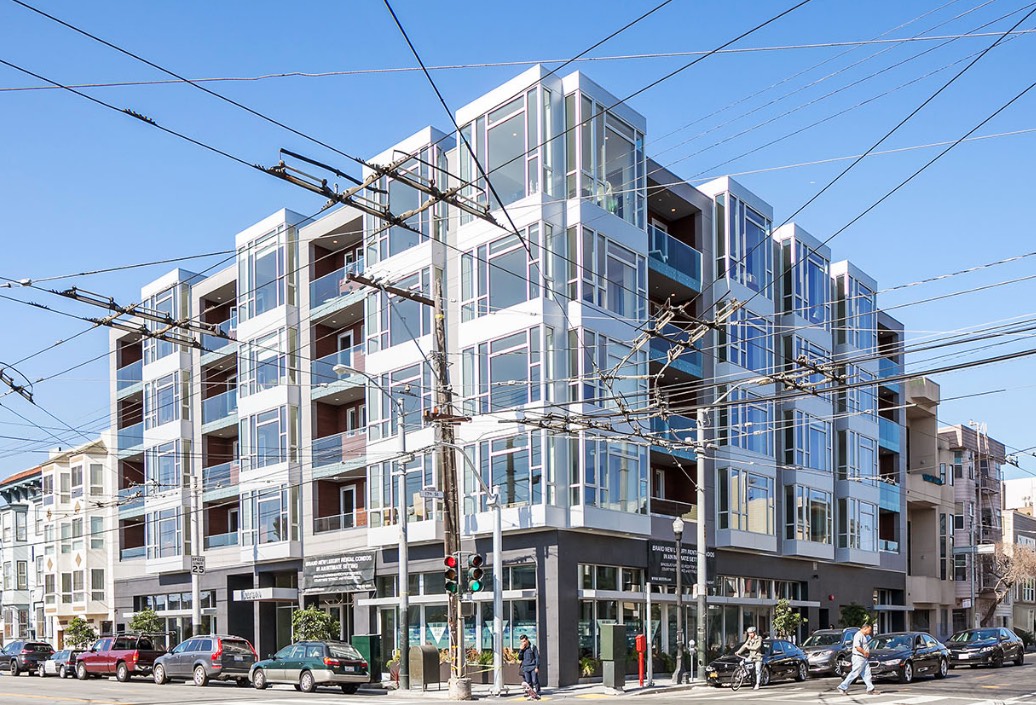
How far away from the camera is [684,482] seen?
42594mm

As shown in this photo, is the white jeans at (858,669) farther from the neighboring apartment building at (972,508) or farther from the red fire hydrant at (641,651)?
the neighboring apartment building at (972,508)

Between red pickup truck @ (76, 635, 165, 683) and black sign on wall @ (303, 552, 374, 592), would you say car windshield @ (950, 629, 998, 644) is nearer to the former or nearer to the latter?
black sign on wall @ (303, 552, 374, 592)

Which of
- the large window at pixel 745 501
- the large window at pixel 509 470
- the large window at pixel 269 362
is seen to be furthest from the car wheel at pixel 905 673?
the large window at pixel 269 362

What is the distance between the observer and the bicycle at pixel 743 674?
104 feet

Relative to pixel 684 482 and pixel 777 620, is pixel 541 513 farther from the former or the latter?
pixel 777 620

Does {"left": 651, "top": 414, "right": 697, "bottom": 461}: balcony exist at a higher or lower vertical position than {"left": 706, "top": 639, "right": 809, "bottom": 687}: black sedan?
higher

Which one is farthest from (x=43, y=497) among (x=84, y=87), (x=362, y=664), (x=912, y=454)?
(x=84, y=87)

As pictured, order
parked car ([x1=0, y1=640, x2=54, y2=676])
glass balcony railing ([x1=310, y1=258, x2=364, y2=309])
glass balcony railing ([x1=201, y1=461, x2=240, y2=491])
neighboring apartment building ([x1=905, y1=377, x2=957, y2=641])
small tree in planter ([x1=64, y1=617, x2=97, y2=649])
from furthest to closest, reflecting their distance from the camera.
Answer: neighboring apartment building ([x1=905, y1=377, x2=957, y2=641]) → small tree in planter ([x1=64, y1=617, x2=97, y2=649]) → parked car ([x1=0, y1=640, x2=54, y2=676]) → glass balcony railing ([x1=201, y1=461, x2=240, y2=491]) → glass balcony railing ([x1=310, y1=258, x2=364, y2=309])

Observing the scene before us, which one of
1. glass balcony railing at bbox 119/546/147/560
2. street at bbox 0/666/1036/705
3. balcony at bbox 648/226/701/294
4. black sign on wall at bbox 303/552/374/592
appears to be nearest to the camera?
street at bbox 0/666/1036/705

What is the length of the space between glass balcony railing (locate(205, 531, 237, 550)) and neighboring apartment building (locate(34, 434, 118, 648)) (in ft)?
35.8

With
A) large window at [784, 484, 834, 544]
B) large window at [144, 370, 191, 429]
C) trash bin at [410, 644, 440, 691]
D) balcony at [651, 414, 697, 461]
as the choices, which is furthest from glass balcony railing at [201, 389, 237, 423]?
large window at [784, 484, 834, 544]

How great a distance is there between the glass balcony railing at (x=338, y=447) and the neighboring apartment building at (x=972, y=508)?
4360 cm

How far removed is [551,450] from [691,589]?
961 centimetres

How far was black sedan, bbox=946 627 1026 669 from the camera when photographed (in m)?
38.7
